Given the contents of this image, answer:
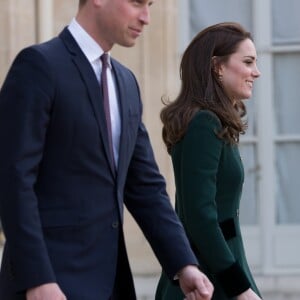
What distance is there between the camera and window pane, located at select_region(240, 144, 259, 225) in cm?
1010

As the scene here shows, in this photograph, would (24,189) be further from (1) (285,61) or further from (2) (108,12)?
(1) (285,61)

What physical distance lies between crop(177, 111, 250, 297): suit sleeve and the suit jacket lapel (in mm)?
723

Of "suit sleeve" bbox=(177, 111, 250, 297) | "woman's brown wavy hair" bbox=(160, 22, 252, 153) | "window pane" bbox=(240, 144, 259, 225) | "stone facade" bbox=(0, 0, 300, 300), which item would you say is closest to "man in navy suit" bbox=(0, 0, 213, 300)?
"suit sleeve" bbox=(177, 111, 250, 297)

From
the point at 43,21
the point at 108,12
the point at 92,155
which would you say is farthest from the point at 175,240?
the point at 43,21

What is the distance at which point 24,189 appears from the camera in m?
4.12

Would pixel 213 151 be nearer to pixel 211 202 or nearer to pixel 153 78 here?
pixel 211 202

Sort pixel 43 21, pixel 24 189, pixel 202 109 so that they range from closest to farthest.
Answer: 1. pixel 24 189
2. pixel 202 109
3. pixel 43 21

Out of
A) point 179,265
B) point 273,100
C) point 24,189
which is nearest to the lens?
point 24,189

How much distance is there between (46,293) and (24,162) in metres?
0.37

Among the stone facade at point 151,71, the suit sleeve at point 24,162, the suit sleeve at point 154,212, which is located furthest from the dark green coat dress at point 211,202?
the stone facade at point 151,71

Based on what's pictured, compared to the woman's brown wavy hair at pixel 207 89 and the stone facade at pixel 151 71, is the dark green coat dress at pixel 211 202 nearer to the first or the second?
the woman's brown wavy hair at pixel 207 89

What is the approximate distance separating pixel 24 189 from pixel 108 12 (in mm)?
591

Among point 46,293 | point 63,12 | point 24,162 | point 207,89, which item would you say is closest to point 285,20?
point 63,12

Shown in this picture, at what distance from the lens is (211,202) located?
5.03 meters
